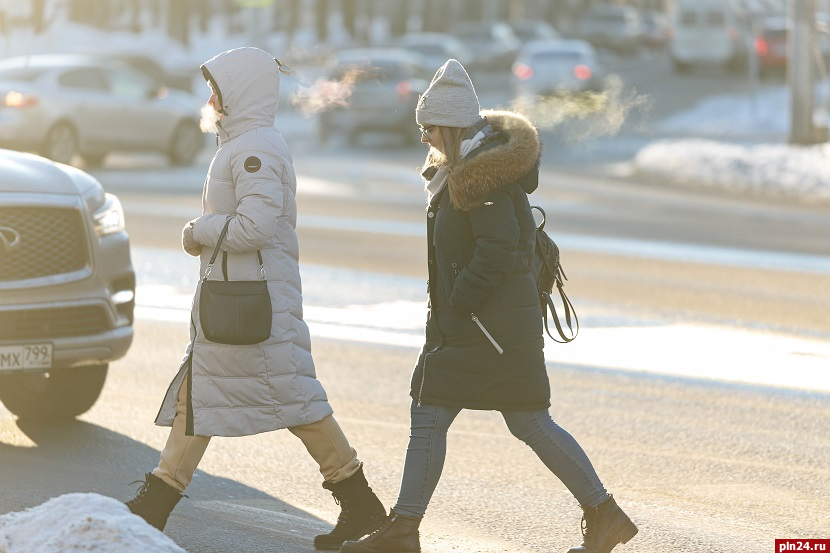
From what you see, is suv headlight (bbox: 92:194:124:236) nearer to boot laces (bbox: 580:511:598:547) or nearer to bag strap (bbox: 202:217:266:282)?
bag strap (bbox: 202:217:266:282)

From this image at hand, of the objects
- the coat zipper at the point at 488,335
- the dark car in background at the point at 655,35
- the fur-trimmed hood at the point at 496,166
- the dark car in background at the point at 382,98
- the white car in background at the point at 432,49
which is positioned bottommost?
the dark car in background at the point at 655,35

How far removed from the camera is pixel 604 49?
59.7m

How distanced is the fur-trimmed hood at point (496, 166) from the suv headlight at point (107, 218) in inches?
103

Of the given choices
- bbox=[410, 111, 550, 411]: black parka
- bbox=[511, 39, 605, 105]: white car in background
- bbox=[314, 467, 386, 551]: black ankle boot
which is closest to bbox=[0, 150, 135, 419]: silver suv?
bbox=[314, 467, 386, 551]: black ankle boot

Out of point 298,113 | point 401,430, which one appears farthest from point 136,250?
point 298,113

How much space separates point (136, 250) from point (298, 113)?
23.2 meters

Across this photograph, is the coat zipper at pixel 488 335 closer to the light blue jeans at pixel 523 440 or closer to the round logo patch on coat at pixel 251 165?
the light blue jeans at pixel 523 440

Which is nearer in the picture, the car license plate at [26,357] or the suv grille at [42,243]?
the car license plate at [26,357]

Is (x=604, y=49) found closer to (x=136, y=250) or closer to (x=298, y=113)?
(x=298, y=113)

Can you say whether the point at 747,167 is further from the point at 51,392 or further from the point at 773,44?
the point at 773,44

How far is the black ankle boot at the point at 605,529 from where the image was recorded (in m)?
5.21

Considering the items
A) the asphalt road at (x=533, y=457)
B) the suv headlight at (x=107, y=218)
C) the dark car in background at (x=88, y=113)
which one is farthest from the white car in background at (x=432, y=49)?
the suv headlight at (x=107, y=218)

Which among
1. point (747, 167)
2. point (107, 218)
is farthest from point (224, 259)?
point (747, 167)

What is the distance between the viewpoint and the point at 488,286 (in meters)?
5.06
